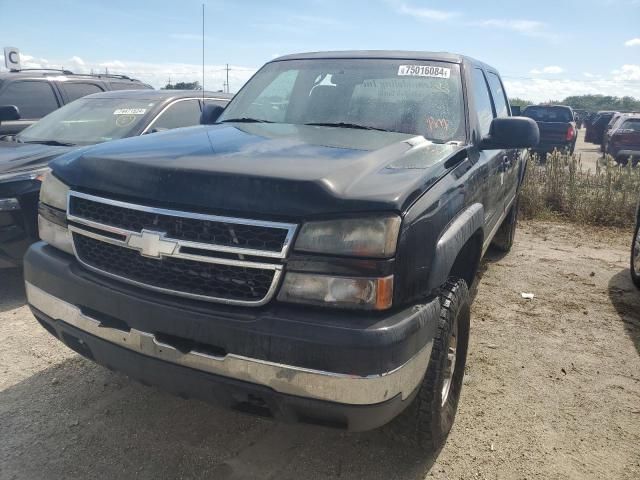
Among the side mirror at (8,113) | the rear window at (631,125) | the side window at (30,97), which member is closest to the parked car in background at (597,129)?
the rear window at (631,125)

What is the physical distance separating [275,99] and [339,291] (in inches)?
83.5

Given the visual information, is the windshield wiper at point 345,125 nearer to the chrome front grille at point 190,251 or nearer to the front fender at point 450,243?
the front fender at point 450,243

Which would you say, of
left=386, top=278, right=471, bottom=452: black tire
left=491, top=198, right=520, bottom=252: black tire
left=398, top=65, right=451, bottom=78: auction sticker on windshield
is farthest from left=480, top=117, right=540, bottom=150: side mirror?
left=491, top=198, right=520, bottom=252: black tire

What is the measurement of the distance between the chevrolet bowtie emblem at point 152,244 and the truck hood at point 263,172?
0.42ft

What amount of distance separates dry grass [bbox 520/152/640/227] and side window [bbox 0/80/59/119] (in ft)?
Answer: 23.3

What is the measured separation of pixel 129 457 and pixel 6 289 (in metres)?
2.82

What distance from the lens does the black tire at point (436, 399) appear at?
2.18m

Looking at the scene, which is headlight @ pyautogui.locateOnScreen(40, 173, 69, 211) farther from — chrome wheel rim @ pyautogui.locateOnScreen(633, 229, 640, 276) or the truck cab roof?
chrome wheel rim @ pyautogui.locateOnScreen(633, 229, 640, 276)

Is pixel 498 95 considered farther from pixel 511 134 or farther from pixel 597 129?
pixel 597 129

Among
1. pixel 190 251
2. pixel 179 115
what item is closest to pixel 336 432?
pixel 190 251

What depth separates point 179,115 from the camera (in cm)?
566

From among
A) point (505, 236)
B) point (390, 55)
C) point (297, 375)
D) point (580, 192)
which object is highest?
point (390, 55)

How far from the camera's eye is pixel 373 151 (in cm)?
232

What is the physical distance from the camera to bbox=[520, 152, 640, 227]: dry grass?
758 centimetres
